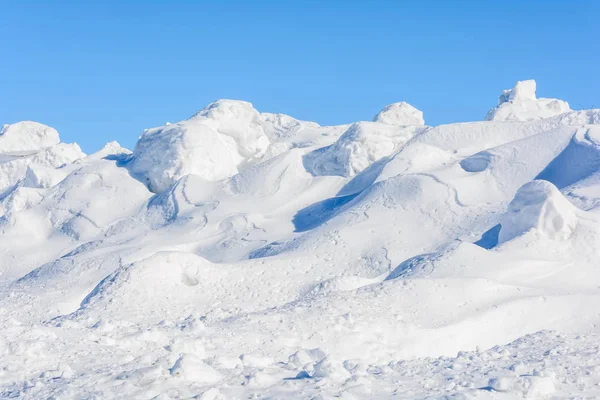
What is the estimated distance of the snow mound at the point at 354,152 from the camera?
21.7m

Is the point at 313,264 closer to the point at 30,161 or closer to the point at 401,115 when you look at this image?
the point at 401,115

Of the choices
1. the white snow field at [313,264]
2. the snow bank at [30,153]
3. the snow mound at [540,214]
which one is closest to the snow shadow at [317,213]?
the white snow field at [313,264]

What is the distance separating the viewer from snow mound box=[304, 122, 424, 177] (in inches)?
853

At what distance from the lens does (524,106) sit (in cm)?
2914

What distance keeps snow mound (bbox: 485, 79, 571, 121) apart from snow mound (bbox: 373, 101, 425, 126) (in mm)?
2882

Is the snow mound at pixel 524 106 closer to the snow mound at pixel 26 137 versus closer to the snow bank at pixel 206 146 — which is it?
the snow bank at pixel 206 146

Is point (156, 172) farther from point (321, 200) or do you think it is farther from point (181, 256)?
point (181, 256)

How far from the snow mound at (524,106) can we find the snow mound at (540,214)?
13800mm

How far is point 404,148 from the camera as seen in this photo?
68.4 ft

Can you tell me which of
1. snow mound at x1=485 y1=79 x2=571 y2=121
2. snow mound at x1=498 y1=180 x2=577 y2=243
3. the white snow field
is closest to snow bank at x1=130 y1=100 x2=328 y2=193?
the white snow field

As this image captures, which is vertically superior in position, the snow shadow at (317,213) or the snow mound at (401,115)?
the snow mound at (401,115)

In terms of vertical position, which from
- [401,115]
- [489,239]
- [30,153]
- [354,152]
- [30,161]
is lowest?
[489,239]

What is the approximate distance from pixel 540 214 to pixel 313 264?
4.64m

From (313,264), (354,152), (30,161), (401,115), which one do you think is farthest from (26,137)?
(313,264)
